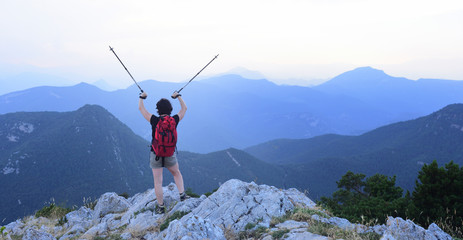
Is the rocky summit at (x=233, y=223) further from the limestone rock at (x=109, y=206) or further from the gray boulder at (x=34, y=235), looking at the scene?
the limestone rock at (x=109, y=206)

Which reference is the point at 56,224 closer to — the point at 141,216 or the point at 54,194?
the point at 141,216

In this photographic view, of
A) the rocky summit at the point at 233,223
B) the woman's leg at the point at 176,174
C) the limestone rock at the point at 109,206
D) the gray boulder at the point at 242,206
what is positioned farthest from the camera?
the limestone rock at the point at 109,206

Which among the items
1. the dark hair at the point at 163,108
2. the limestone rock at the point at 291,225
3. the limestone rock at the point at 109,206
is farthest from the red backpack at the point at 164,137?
the limestone rock at the point at 109,206

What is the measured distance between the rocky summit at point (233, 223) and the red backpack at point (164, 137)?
85.1 inches

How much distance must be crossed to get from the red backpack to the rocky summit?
2.16 m

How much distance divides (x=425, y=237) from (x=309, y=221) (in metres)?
3.10

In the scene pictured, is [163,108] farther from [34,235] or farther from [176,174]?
[34,235]

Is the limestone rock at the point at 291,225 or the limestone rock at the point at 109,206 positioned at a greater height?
the limestone rock at the point at 291,225

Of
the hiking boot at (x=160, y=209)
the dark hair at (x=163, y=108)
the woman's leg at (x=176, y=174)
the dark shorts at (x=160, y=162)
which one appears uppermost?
the dark hair at (x=163, y=108)

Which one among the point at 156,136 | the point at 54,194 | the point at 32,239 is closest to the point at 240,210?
the point at 156,136

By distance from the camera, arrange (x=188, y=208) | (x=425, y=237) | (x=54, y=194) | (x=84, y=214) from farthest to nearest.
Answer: (x=54, y=194)
(x=84, y=214)
(x=188, y=208)
(x=425, y=237)

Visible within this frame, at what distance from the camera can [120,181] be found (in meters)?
184

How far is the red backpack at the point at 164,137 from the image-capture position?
28.4 ft

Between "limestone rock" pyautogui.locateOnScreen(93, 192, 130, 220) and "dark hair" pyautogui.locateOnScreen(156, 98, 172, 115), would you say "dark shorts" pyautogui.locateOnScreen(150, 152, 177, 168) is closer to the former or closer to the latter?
"dark hair" pyautogui.locateOnScreen(156, 98, 172, 115)
